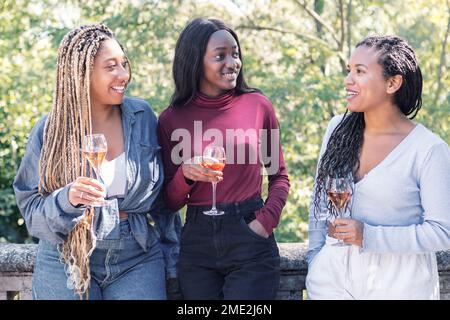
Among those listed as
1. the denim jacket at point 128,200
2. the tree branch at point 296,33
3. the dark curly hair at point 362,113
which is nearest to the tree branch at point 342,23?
the tree branch at point 296,33

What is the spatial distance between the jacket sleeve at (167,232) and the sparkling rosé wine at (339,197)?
0.89m

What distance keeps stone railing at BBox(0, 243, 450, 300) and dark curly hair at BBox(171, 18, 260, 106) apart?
3.01 ft

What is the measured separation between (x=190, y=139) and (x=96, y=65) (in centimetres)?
60

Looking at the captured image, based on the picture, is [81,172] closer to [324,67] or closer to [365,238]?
[365,238]

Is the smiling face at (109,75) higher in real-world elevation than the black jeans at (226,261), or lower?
higher

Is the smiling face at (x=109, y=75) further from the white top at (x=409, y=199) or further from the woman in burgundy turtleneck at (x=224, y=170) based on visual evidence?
the white top at (x=409, y=199)

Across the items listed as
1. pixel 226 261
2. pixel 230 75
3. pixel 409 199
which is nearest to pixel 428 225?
pixel 409 199

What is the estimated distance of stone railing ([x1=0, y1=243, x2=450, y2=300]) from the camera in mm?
3789

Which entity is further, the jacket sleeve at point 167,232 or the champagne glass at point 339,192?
the jacket sleeve at point 167,232

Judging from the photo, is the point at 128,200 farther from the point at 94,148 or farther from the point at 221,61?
the point at 221,61

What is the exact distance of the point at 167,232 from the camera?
149 inches

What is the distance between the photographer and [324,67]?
403 inches

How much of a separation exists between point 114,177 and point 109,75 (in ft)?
1.58

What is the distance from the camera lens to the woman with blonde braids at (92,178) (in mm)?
3398
